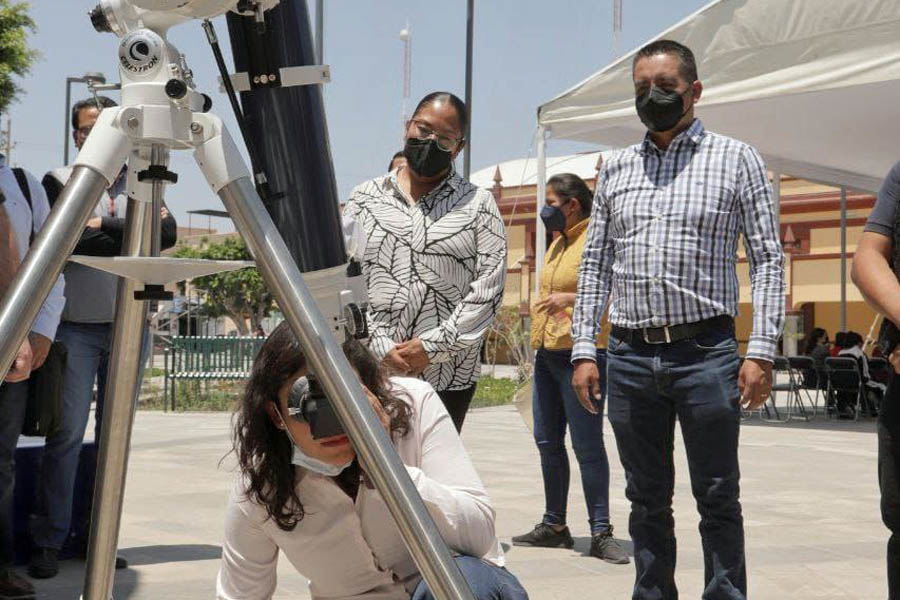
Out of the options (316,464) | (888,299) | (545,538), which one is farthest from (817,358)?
(316,464)

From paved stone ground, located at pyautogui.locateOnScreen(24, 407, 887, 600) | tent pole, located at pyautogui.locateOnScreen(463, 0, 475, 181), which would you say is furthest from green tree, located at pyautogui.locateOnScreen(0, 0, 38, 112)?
paved stone ground, located at pyautogui.locateOnScreen(24, 407, 887, 600)

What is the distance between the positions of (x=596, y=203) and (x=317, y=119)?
7.42 ft

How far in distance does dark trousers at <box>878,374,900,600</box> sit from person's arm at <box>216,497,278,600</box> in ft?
5.49

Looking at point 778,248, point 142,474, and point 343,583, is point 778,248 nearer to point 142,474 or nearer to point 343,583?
point 343,583

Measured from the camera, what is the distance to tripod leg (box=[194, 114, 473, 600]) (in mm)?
1680

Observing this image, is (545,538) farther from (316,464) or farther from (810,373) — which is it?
(810,373)

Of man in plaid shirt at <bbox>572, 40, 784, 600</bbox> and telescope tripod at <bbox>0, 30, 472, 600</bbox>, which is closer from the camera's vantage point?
telescope tripod at <bbox>0, 30, 472, 600</bbox>

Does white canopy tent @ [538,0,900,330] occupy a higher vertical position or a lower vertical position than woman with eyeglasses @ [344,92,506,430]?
higher

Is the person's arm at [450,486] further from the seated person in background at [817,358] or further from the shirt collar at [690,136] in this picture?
the seated person in background at [817,358]

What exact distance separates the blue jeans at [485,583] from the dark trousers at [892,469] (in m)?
1.23

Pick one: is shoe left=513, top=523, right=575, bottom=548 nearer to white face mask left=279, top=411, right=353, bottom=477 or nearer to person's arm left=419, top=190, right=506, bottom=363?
person's arm left=419, top=190, right=506, bottom=363

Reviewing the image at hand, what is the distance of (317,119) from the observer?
6.59 ft

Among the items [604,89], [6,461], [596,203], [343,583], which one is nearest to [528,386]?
[596,203]

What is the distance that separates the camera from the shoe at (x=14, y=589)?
4332mm
